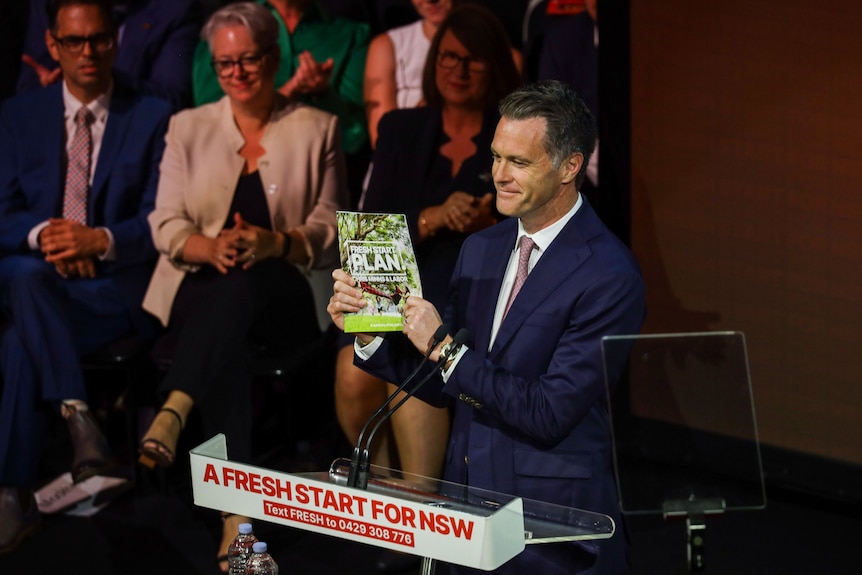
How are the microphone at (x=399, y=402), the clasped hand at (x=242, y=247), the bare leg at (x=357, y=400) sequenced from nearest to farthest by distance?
the microphone at (x=399, y=402) < the bare leg at (x=357, y=400) < the clasped hand at (x=242, y=247)

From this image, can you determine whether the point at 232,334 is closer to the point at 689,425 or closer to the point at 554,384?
the point at 689,425

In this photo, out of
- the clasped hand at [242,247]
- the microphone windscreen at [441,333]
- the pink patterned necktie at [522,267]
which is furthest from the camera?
the clasped hand at [242,247]

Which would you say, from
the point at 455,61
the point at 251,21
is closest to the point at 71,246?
the point at 251,21

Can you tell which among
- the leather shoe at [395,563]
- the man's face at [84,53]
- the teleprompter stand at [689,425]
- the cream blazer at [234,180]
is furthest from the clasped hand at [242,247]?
the teleprompter stand at [689,425]

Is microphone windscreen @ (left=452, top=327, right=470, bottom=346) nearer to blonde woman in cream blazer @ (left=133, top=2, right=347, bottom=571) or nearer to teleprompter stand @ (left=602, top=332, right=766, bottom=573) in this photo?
teleprompter stand @ (left=602, top=332, right=766, bottom=573)

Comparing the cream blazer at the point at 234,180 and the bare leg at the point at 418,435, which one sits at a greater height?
the cream blazer at the point at 234,180

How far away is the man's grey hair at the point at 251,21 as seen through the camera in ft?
17.5

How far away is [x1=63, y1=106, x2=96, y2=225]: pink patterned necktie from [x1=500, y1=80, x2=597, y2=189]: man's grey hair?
314 centimetres

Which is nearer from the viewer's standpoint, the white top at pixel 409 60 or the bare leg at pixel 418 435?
the bare leg at pixel 418 435

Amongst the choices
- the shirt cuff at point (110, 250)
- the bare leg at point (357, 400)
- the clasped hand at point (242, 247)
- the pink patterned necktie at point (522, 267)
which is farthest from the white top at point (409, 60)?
the pink patterned necktie at point (522, 267)

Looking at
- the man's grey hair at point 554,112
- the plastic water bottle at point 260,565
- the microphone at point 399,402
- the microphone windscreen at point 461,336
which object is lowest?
the plastic water bottle at point 260,565

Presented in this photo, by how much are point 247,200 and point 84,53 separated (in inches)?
41.1

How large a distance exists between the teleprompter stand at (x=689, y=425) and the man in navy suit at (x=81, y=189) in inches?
88.0

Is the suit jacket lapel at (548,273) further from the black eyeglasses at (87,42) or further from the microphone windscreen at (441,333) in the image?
the black eyeglasses at (87,42)
